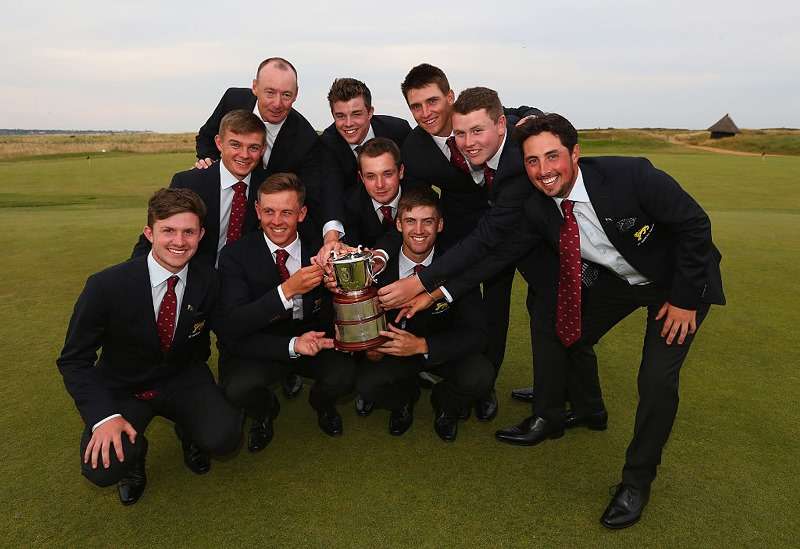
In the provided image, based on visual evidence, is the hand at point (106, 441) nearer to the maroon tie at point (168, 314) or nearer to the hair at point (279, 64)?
the maroon tie at point (168, 314)

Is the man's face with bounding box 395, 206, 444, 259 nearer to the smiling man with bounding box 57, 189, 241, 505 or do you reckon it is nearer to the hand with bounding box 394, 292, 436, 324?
the hand with bounding box 394, 292, 436, 324

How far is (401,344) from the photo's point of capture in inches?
143

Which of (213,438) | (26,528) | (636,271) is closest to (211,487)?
(213,438)

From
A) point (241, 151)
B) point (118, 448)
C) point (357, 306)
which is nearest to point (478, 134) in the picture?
point (357, 306)

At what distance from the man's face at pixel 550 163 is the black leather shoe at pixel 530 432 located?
1.45m

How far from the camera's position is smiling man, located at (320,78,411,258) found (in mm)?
4363

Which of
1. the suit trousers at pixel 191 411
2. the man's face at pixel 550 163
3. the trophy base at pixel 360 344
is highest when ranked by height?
the man's face at pixel 550 163

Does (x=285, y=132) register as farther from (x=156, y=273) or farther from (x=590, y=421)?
(x=590, y=421)

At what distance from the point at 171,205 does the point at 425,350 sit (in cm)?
179

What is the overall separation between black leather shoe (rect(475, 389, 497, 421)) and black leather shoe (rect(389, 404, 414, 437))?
50cm

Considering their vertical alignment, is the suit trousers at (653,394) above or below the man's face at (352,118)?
below

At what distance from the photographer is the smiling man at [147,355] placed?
3.05m

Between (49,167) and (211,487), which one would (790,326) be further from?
(49,167)

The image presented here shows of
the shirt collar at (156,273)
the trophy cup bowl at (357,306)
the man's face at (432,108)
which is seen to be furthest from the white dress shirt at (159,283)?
the man's face at (432,108)
